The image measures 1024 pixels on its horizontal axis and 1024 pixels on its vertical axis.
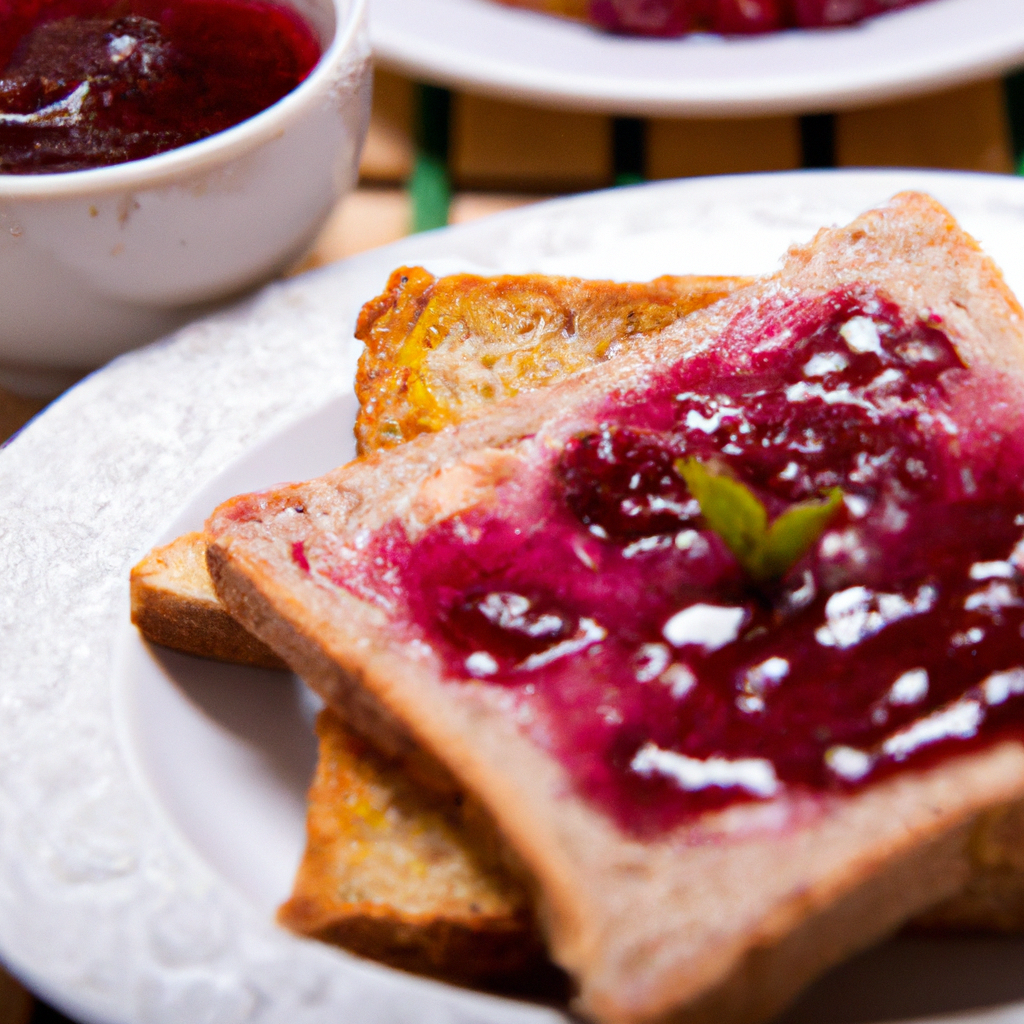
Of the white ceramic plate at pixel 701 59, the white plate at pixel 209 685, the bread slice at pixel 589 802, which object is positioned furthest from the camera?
the white ceramic plate at pixel 701 59

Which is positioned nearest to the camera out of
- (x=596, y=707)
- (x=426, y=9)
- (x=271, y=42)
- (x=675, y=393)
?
(x=596, y=707)

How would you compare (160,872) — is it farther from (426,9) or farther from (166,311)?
(426,9)

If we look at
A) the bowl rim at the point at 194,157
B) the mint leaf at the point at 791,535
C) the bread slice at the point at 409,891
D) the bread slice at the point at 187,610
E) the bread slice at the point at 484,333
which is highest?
the bowl rim at the point at 194,157

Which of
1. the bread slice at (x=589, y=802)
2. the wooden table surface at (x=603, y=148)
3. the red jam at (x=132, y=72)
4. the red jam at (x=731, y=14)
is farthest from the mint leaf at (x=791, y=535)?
the red jam at (x=731, y=14)

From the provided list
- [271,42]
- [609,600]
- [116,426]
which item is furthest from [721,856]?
[271,42]

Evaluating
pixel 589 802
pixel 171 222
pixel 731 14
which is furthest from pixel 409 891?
pixel 731 14

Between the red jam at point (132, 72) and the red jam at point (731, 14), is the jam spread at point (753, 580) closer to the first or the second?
the red jam at point (132, 72)

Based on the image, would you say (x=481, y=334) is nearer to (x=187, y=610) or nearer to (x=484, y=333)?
(x=484, y=333)
